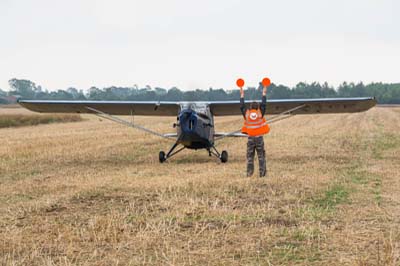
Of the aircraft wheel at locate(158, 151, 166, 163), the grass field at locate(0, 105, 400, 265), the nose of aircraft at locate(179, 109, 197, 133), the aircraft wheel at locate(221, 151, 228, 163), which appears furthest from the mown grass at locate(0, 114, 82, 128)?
the aircraft wheel at locate(221, 151, 228, 163)

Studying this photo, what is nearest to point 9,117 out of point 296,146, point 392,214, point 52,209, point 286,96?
point 296,146

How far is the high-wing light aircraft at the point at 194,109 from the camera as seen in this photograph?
14.9m

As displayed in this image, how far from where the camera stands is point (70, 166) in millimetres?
14312

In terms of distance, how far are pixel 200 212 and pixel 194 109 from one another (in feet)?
→ 25.7

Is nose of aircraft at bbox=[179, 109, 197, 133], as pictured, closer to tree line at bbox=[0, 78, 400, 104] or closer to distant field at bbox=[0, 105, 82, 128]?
distant field at bbox=[0, 105, 82, 128]

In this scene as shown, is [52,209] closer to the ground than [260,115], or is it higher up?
closer to the ground

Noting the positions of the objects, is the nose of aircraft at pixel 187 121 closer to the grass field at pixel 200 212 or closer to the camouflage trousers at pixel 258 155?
the grass field at pixel 200 212

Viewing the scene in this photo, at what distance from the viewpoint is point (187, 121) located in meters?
14.7

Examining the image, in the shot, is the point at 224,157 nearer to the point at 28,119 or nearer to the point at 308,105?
the point at 308,105

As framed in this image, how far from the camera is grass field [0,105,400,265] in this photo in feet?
18.2

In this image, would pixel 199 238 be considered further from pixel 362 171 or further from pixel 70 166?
Result: pixel 70 166

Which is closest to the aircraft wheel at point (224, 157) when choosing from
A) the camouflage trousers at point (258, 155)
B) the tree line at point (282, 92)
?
the camouflage trousers at point (258, 155)

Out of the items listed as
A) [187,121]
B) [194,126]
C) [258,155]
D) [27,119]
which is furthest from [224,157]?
[27,119]

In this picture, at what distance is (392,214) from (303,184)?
293 centimetres
